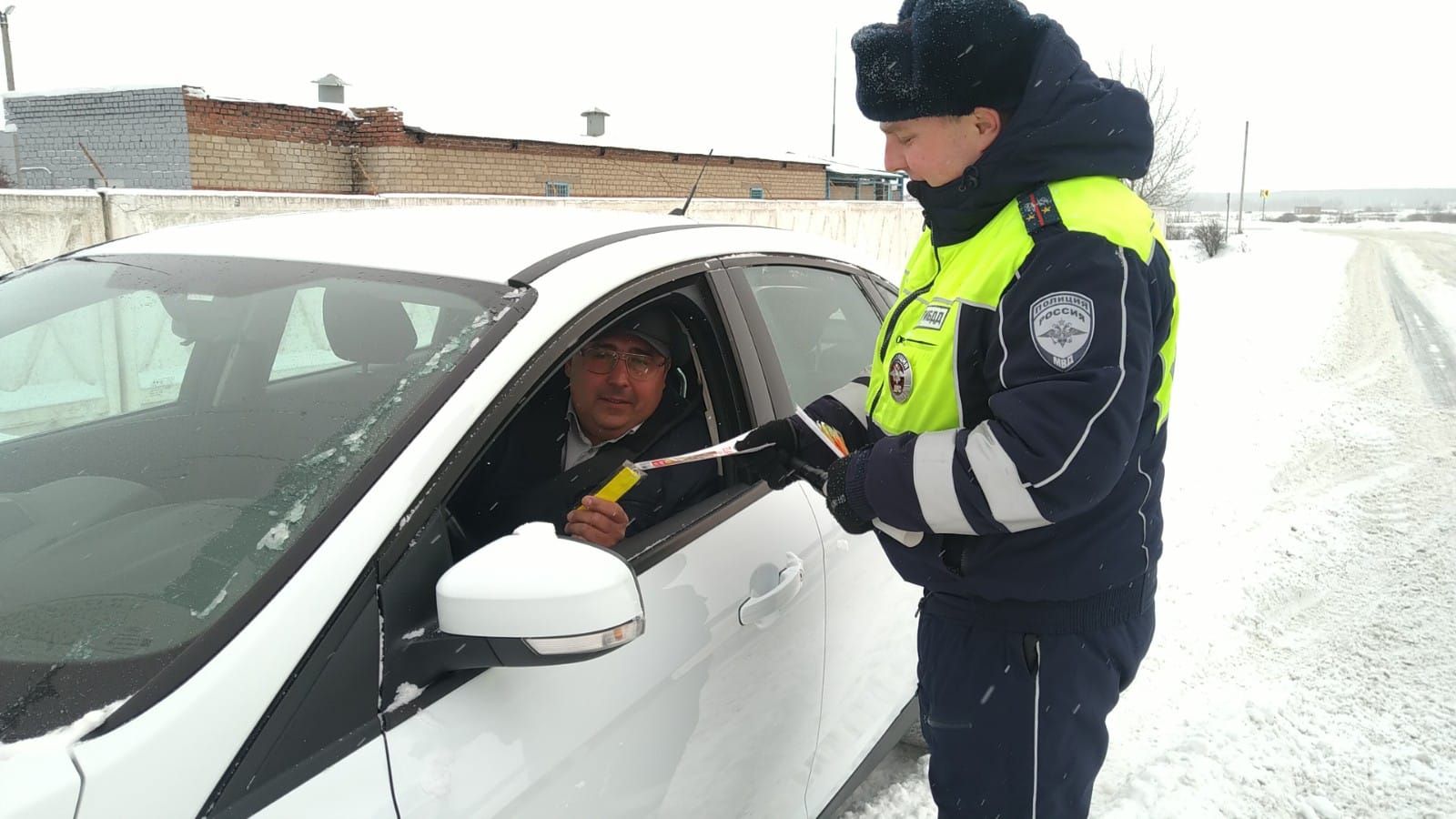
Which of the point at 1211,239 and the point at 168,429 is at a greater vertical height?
the point at 1211,239

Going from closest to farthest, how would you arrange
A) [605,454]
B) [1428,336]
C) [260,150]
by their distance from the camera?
[605,454]
[1428,336]
[260,150]

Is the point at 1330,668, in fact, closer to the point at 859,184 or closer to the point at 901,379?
the point at 901,379

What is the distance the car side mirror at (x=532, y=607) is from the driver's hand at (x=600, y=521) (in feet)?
1.97

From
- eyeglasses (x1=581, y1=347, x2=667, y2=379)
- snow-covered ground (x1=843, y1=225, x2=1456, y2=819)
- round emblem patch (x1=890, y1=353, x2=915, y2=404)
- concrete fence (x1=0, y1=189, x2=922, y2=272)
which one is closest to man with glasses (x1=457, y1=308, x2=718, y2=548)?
eyeglasses (x1=581, y1=347, x2=667, y2=379)

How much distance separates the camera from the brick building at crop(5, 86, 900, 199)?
21.1 meters

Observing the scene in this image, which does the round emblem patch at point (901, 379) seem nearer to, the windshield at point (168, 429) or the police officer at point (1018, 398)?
the police officer at point (1018, 398)

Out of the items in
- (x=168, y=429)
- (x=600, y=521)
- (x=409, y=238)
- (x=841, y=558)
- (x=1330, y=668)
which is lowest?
(x=1330, y=668)

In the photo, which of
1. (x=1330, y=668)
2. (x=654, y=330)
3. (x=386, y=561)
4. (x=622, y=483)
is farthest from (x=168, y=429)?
(x=1330, y=668)

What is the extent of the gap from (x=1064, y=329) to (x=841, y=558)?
908 millimetres

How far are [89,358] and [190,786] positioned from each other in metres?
Answer: 1.39

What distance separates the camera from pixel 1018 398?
4.97 ft

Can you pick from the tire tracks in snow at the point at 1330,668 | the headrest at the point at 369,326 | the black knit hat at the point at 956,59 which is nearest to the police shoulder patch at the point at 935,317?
the black knit hat at the point at 956,59

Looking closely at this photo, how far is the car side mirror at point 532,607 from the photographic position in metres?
1.19

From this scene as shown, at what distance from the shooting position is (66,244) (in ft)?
18.6
